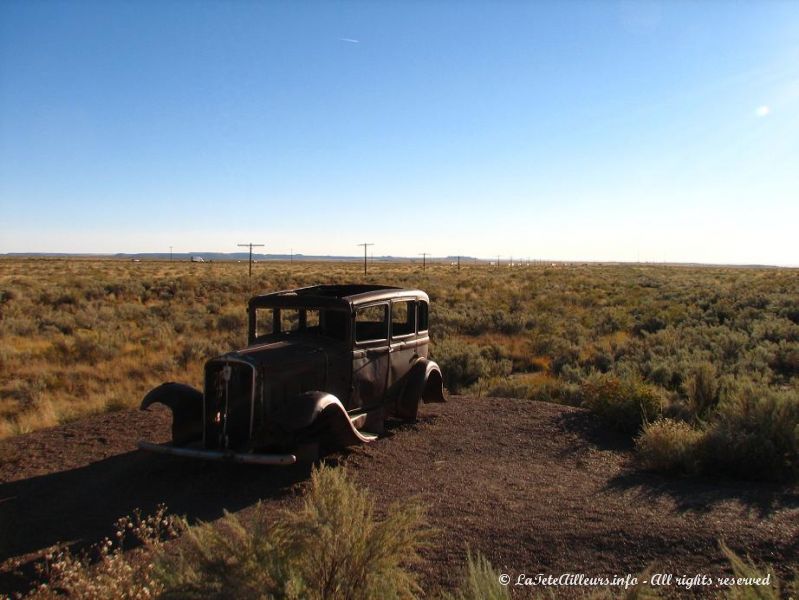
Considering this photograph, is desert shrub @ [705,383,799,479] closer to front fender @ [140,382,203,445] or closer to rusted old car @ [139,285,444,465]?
rusted old car @ [139,285,444,465]

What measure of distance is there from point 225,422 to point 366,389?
1.80m

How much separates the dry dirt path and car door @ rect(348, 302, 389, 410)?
0.59 metres

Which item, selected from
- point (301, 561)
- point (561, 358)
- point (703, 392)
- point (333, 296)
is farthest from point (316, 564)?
point (561, 358)

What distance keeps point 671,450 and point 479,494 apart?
7.54 feet

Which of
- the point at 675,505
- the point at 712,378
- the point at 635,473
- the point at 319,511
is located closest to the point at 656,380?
the point at 712,378

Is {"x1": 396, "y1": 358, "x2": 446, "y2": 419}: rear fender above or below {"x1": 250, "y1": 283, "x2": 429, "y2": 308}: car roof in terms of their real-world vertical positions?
below

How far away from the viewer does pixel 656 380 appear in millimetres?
11688

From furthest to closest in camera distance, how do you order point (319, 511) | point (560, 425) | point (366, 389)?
1. point (560, 425)
2. point (366, 389)
3. point (319, 511)

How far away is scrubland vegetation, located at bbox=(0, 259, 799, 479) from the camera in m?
6.72

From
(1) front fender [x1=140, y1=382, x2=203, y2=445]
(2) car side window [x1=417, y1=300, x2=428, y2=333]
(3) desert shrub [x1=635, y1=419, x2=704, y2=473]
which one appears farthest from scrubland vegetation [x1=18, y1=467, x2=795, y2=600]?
(2) car side window [x1=417, y1=300, x2=428, y2=333]

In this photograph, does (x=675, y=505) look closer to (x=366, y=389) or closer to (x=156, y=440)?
(x=366, y=389)

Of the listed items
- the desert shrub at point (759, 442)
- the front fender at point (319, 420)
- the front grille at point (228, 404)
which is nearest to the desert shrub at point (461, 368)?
the front fender at point (319, 420)

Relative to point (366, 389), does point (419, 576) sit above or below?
below

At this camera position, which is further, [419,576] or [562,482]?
[562,482]
